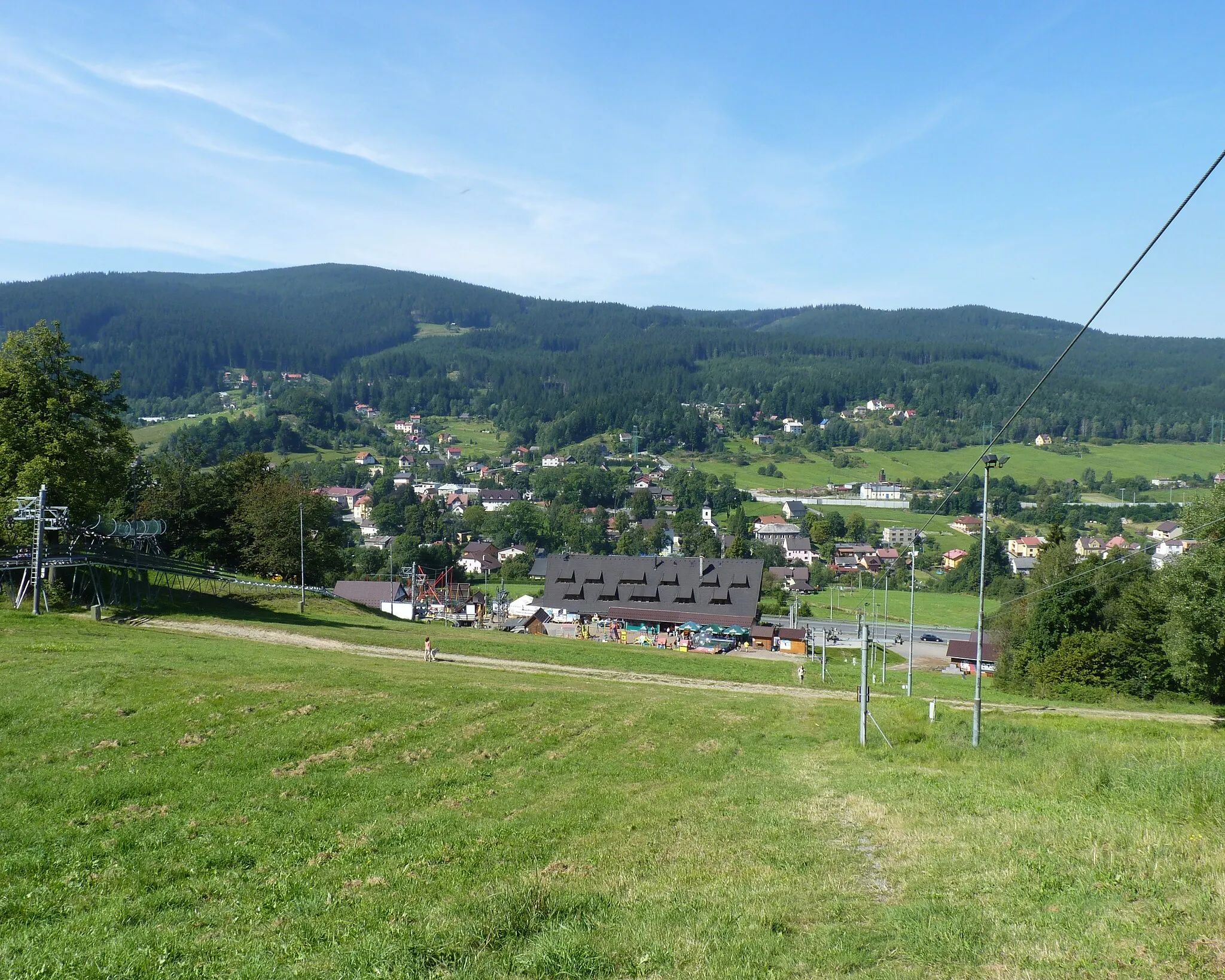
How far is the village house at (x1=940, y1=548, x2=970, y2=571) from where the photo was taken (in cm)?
12938

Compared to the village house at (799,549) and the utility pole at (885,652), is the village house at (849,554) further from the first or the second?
the utility pole at (885,652)

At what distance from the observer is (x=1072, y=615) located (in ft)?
167

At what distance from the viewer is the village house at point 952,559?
424 feet

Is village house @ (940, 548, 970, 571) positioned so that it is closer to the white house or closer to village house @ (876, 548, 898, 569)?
village house @ (876, 548, 898, 569)

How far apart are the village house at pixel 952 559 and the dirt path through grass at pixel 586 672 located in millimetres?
96834

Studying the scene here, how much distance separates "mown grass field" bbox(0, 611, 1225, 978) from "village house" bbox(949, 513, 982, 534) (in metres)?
148

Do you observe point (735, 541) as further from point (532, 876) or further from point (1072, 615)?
point (532, 876)

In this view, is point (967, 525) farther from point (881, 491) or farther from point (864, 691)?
point (864, 691)

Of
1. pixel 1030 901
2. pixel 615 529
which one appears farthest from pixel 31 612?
pixel 615 529

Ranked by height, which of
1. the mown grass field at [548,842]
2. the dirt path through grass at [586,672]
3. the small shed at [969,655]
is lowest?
the small shed at [969,655]

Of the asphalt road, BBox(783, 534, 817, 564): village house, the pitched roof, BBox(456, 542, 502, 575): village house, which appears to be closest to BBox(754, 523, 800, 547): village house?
BBox(783, 534, 817, 564): village house

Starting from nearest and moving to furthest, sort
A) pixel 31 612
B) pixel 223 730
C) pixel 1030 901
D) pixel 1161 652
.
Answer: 1. pixel 1030 901
2. pixel 223 730
3. pixel 31 612
4. pixel 1161 652

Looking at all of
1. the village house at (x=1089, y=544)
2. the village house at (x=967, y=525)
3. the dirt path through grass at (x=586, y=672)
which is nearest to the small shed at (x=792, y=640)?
→ the dirt path through grass at (x=586, y=672)

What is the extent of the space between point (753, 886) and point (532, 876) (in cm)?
267
